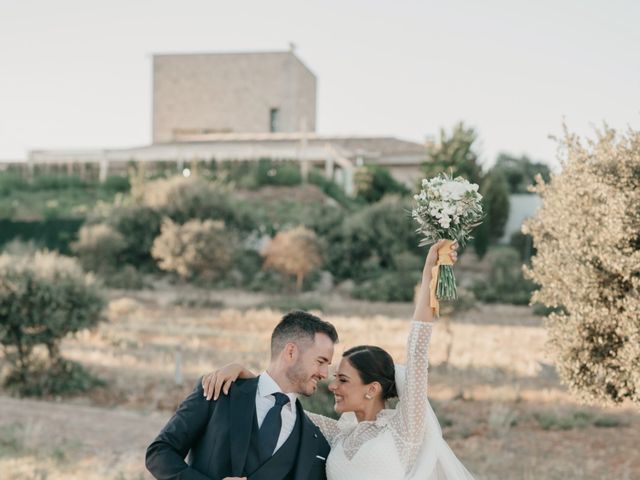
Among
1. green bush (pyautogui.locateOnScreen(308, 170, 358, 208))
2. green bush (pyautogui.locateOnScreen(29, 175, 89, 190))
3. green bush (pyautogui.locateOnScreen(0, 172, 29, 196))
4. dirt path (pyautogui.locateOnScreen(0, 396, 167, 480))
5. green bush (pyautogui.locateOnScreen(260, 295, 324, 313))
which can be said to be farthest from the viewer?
green bush (pyautogui.locateOnScreen(29, 175, 89, 190))

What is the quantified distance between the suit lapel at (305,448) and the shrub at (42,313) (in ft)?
49.1

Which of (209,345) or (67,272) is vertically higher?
(67,272)

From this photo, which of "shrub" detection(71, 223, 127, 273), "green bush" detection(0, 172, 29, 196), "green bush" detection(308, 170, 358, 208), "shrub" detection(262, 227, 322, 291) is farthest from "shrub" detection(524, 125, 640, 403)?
"green bush" detection(0, 172, 29, 196)

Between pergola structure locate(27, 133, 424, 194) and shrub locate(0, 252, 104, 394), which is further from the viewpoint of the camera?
pergola structure locate(27, 133, 424, 194)

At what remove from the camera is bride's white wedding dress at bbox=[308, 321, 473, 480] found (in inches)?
169

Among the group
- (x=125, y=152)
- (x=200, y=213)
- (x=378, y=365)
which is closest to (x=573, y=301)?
(x=378, y=365)

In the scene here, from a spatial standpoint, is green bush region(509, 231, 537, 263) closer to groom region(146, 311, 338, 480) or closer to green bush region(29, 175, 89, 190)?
green bush region(29, 175, 89, 190)

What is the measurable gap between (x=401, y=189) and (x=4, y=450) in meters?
46.4


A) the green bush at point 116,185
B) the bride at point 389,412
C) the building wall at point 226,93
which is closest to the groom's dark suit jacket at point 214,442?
the bride at point 389,412

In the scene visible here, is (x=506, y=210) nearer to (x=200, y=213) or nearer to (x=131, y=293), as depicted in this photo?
(x=200, y=213)

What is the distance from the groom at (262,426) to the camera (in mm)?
3969

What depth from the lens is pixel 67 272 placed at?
18.5m

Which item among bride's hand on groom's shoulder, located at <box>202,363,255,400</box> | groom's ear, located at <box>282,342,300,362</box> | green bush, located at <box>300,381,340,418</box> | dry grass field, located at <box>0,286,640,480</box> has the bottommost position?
dry grass field, located at <box>0,286,640,480</box>

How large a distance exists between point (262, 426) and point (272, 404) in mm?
159
